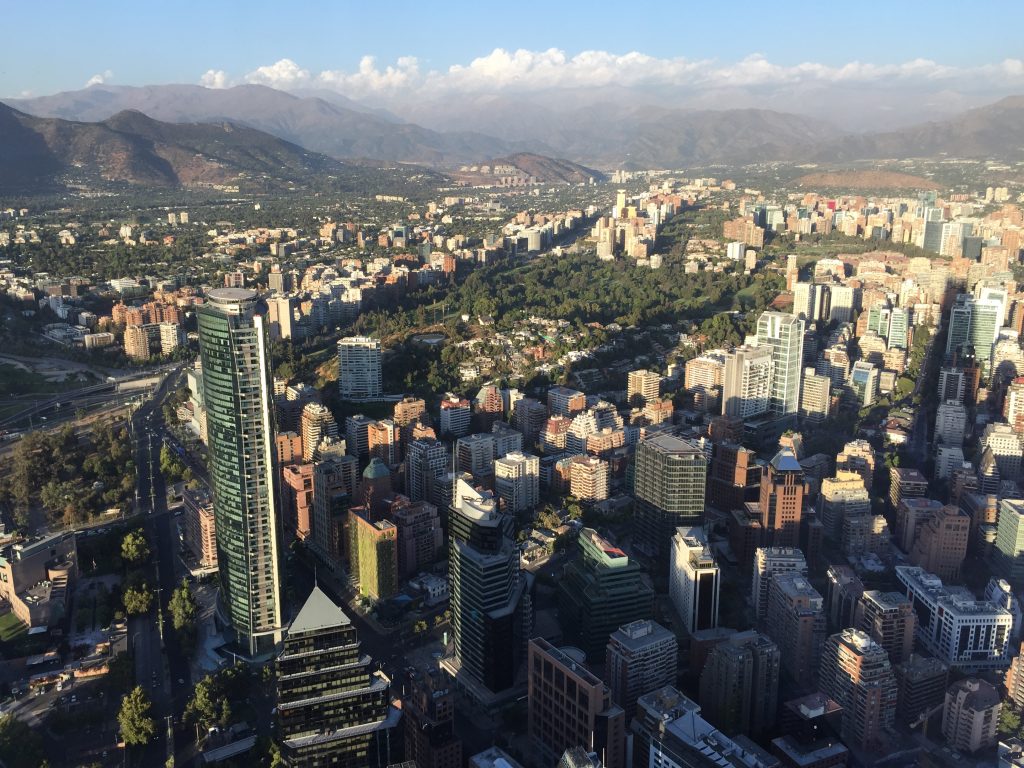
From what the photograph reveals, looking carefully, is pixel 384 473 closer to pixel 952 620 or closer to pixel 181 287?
pixel 952 620

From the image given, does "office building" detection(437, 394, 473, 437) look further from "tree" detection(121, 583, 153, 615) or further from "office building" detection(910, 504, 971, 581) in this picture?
"office building" detection(910, 504, 971, 581)

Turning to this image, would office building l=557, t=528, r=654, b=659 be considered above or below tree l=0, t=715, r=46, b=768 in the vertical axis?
above

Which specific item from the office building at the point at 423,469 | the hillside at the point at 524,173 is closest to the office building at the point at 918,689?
the office building at the point at 423,469

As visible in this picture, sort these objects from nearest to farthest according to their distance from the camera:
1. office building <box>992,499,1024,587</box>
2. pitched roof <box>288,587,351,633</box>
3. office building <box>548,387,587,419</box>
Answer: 1. pitched roof <box>288,587,351,633</box>
2. office building <box>992,499,1024,587</box>
3. office building <box>548,387,587,419</box>

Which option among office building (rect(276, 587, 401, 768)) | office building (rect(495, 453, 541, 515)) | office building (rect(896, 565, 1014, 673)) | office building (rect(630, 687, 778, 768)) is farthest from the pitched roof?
office building (rect(896, 565, 1014, 673))

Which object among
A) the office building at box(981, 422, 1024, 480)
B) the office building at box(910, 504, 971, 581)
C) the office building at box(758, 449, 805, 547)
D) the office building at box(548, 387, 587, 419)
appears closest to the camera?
the office building at box(910, 504, 971, 581)

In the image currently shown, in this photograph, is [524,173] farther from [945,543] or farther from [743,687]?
[743,687]
